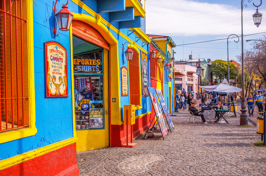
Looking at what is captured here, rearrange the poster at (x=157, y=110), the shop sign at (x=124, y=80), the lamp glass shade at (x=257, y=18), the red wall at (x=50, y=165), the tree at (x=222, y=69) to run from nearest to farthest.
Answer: the red wall at (x=50, y=165) < the shop sign at (x=124, y=80) < the poster at (x=157, y=110) < the lamp glass shade at (x=257, y=18) < the tree at (x=222, y=69)

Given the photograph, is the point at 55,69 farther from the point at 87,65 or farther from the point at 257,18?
the point at 257,18

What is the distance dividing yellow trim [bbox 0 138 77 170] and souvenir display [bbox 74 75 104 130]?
270 cm

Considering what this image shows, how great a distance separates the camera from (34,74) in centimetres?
422

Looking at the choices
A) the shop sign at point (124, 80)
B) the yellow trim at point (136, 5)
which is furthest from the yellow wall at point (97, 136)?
the yellow trim at point (136, 5)

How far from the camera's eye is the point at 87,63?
792cm

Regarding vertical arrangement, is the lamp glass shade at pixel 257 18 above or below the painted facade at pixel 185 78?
above

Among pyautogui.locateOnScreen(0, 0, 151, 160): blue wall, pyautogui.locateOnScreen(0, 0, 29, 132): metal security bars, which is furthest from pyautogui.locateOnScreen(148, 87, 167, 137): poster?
pyautogui.locateOnScreen(0, 0, 29, 132): metal security bars

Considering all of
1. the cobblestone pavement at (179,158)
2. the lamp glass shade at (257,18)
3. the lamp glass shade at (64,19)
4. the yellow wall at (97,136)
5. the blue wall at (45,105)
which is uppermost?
the lamp glass shade at (257,18)

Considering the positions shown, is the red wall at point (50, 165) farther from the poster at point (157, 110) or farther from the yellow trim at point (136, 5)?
the poster at point (157, 110)

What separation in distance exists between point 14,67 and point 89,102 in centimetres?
400

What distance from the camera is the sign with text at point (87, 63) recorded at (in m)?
7.86

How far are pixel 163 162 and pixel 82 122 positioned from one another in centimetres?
267

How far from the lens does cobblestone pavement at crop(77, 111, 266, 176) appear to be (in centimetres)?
575

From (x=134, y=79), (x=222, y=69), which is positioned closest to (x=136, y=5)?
(x=134, y=79)
